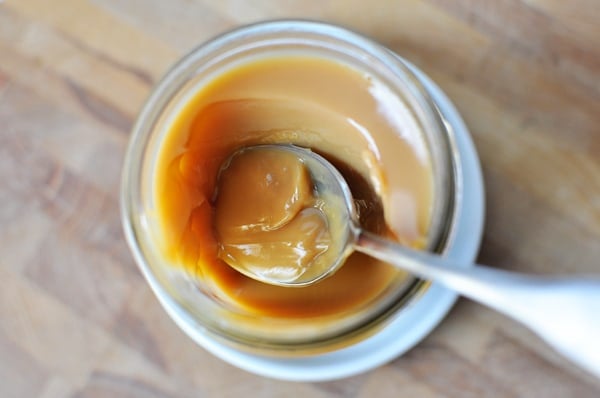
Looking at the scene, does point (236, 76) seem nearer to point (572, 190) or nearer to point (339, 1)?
point (339, 1)

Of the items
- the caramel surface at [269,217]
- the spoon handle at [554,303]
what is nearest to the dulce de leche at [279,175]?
the caramel surface at [269,217]

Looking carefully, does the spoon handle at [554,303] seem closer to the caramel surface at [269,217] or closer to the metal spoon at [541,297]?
the metal spoon at [541,297]

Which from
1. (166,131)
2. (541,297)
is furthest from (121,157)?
(541,297)

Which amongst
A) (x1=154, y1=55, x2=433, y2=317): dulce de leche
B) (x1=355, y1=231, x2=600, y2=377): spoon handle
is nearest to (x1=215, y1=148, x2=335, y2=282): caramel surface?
(x1=154, y1=55, x2=433, y2=317): dulce de leche

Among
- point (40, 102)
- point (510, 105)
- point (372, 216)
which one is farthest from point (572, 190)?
point (40, 102)

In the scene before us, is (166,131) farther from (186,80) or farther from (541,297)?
(541,297)

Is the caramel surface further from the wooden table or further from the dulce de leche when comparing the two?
the wooden table
